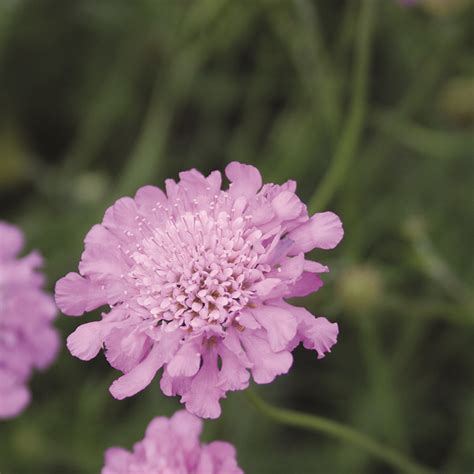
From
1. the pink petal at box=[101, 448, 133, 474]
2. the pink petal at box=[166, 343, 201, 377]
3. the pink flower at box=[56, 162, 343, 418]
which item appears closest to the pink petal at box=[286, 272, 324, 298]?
the pink flower at box=[56, 162, 343, 418]

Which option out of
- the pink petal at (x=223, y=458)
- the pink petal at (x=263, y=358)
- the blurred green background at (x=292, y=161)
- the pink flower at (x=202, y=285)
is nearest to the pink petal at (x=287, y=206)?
the pink flower at (x=202, y=285)

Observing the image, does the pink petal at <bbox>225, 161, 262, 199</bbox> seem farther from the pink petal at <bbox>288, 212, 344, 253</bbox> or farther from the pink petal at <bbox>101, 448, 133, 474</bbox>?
the pink petal at <bbox>101, 448, 133, 474</bbox>

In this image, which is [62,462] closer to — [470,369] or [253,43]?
[470,369]

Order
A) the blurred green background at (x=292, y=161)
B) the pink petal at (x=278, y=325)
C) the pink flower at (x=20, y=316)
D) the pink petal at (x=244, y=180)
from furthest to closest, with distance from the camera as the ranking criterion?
the blurred green background at (x=292, y=161), the pink flower at (x=20, y=316), the pink petal at (x=244, y=180), the pink petal at (x=278, y=325)

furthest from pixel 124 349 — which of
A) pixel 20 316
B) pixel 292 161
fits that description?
pixel 292 161

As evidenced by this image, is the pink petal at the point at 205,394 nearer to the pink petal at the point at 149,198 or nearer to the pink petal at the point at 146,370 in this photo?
the pink petal at the point at 146,370

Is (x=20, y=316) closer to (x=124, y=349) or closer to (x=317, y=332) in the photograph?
(x=124, y=349)
